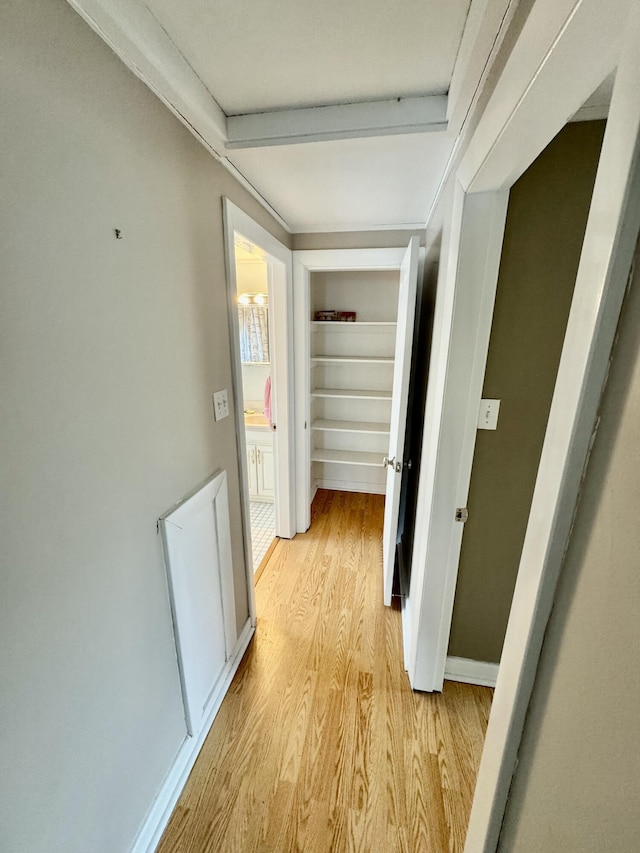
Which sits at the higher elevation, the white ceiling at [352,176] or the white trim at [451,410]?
the white ceiling at [352,176]

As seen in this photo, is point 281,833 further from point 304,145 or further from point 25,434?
point 304,145

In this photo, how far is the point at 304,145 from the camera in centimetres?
113

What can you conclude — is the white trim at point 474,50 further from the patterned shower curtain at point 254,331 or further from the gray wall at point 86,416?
the patterned shower curtain at point 254,331

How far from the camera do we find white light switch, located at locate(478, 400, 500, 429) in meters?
1.22

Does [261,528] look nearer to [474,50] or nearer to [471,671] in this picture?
[471,671]

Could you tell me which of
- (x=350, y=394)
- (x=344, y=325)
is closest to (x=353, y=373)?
(x=350, y=394)

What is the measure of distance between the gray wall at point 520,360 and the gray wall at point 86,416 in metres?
1.07

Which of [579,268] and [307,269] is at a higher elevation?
[307,269]

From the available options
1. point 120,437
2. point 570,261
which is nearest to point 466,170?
point 570,261

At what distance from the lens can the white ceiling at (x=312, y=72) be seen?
72 centimetres

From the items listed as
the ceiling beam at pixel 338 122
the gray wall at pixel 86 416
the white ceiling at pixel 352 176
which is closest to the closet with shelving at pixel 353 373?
the white ceiling at pixel 352 176

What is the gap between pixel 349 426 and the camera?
306 cm

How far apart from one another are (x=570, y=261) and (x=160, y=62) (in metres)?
1.29

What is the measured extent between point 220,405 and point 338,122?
1.03 metres
